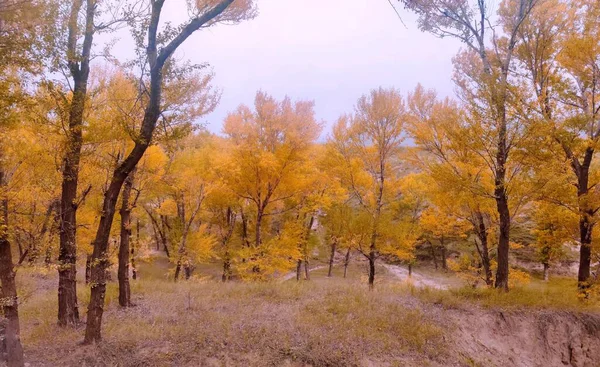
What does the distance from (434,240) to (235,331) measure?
29.1 m

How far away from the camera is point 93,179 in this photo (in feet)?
32.7

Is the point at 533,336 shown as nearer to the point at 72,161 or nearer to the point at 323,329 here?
the point at 323,329

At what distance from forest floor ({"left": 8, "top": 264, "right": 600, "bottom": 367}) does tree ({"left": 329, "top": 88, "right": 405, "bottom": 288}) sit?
9.24ft

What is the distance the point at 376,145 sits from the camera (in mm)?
13500

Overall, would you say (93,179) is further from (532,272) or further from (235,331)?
(532,272)

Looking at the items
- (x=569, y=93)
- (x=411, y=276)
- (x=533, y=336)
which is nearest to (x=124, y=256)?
(x=533, y=336)

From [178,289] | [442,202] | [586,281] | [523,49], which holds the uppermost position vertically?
[523,49]

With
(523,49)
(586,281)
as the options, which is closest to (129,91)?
(523,49)

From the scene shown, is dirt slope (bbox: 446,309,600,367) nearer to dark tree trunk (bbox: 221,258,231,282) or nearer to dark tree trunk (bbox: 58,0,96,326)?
dark tree trunk (bbox: 58,0,96,326)

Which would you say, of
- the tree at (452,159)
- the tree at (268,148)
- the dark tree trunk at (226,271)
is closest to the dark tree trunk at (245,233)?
the dark tree trunk at (226,271)

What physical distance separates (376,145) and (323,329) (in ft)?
27.0

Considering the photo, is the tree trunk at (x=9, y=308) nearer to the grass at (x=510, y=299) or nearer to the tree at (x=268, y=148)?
the tree at (x=268, y=148)

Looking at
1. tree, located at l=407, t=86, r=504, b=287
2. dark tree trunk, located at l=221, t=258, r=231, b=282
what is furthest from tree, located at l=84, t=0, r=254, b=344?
dark tree trunk, located at l=221, t=258, r=231, b=282

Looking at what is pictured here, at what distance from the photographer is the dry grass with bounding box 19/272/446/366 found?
609cm
